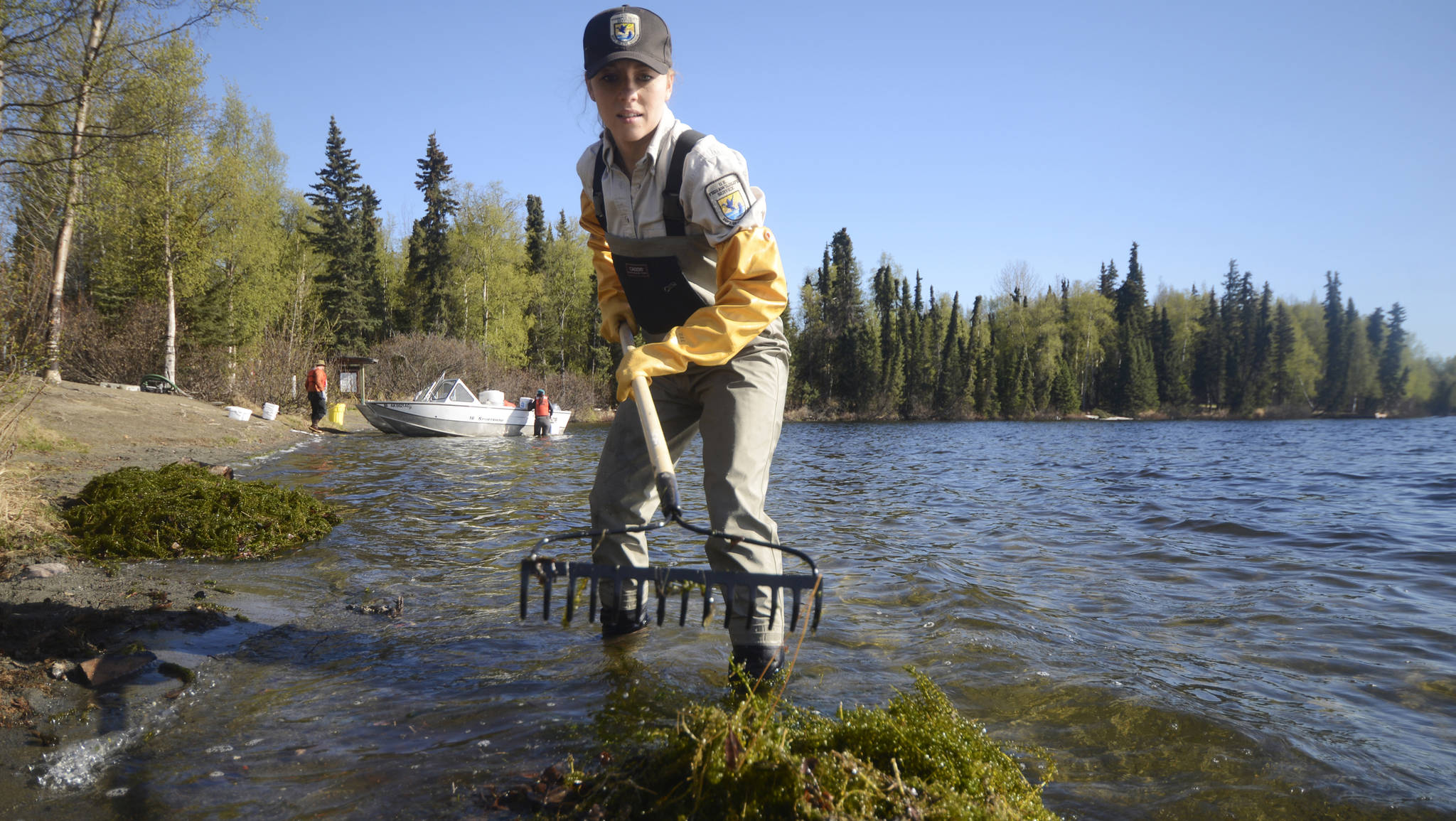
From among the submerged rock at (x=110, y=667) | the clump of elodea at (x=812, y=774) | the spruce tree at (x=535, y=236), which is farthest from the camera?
the spruce tree at (x=535, y=236)

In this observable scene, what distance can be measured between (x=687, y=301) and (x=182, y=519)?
4160 millimetres

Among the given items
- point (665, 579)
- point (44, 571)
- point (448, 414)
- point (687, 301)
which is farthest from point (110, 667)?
point (448, 414)

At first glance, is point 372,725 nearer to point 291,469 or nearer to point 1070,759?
point 1070,759

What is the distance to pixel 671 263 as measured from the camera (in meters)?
3.09

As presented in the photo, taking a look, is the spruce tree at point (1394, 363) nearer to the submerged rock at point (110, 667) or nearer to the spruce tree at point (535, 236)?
the spruce tree at point (535, 236)

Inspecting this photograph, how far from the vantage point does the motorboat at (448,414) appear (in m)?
22.3

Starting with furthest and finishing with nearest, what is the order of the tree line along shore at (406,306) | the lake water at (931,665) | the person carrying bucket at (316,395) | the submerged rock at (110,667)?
the person carrying bucket at (316,395) < the tree line along shore at (406,306) < the submerged rock at (110,667) < the lake water at (931,665)

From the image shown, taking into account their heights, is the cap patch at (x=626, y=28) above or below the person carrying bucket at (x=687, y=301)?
above

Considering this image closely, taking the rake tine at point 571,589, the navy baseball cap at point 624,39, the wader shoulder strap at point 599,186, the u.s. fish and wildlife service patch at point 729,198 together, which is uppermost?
the navy baseball cap at point 624,39

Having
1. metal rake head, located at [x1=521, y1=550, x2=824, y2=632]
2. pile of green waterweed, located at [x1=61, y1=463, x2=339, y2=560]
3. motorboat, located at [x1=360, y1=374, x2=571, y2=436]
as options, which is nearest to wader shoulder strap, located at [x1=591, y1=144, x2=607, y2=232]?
metal rake head, located at [x1=521, y1=550, x2=824, y2=632]

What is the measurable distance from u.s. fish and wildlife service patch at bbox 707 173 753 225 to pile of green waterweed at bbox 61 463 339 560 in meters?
4.24

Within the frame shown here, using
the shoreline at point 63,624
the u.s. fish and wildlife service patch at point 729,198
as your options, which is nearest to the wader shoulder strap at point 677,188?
the u.s. fish and wildlife service patch at point 729,198

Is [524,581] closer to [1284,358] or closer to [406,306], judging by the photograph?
[406,306]

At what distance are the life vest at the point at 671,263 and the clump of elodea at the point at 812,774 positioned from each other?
1.66 meters
